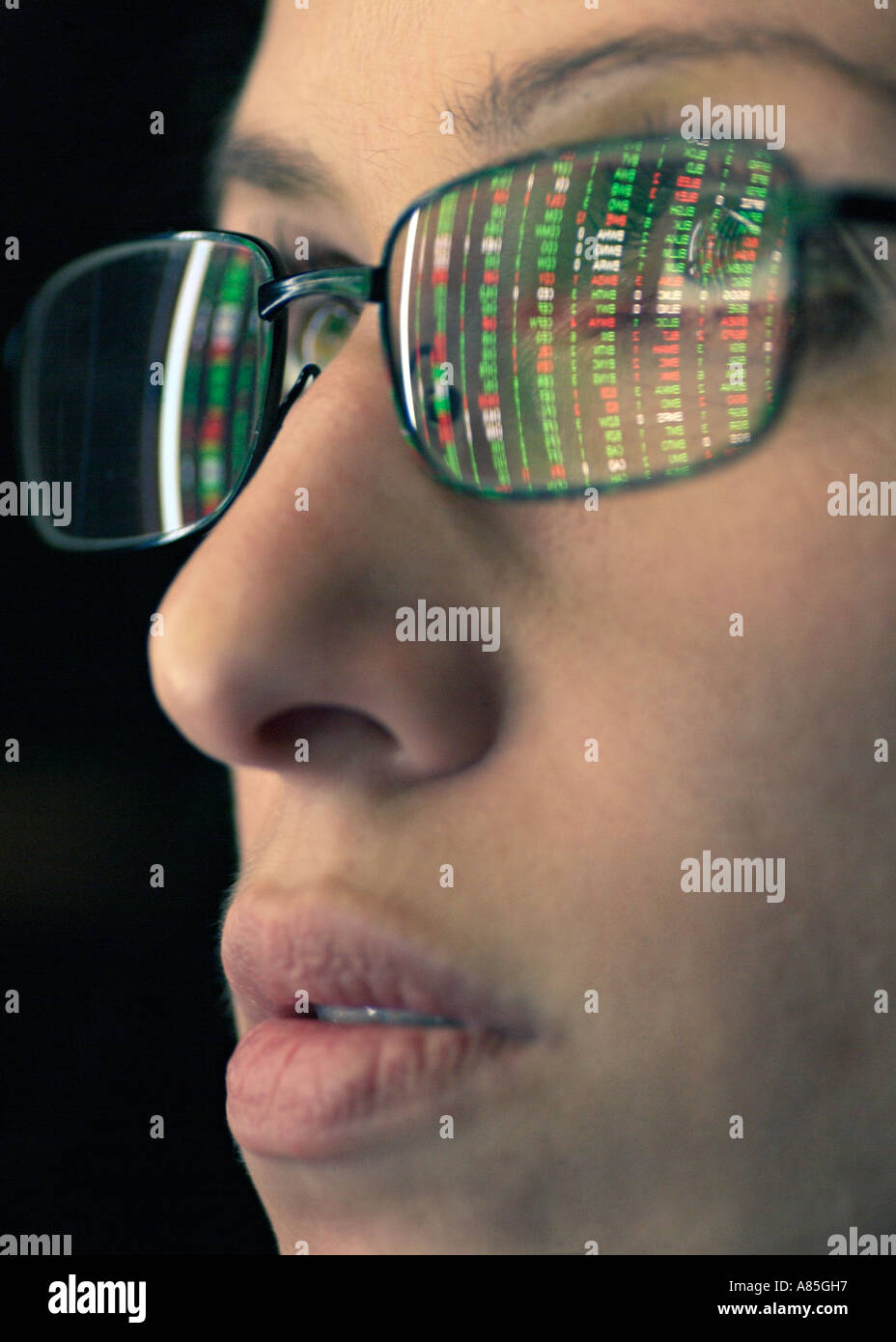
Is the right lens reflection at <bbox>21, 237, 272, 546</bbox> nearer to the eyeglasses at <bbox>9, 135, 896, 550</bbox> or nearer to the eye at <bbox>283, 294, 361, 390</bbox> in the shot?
the eye at <bbox>283, 294, 361, 390</bbox>

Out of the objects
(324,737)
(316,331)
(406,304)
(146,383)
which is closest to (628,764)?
(324,737)

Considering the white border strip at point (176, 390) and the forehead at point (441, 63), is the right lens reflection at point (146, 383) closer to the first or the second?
the white border strip at point (176, 390)

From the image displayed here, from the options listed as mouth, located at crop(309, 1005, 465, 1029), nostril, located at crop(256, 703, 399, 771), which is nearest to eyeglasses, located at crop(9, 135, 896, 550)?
nostril, located at crop(256, 703, 399, 771)

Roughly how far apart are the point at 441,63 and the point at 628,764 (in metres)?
0.35

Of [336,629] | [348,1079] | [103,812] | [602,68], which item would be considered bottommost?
[348,1079]

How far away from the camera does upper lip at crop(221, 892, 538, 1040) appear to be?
0.46 m

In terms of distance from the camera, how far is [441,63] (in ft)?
1.69

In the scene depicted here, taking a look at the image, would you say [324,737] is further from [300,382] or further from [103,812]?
[103,812]

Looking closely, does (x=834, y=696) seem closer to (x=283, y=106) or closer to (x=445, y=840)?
(x=445, y=840)

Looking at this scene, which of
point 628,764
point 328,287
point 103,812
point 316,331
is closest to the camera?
point 628,764

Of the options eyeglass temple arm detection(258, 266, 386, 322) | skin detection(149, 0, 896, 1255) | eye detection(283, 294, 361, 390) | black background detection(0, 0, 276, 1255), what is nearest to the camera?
skin detection(149, 0, 896, 1255)

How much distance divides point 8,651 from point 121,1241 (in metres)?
0.55

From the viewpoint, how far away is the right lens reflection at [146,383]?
0.71m

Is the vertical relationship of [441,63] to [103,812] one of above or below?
above
